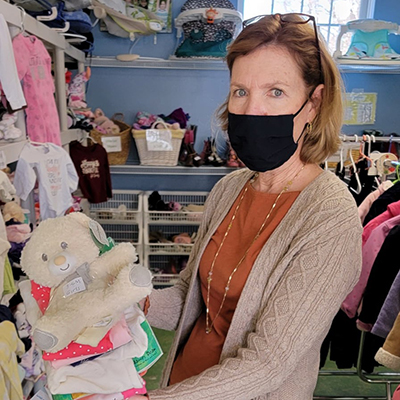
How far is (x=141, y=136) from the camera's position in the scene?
3.06 m

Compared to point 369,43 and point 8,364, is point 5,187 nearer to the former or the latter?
point 8,364

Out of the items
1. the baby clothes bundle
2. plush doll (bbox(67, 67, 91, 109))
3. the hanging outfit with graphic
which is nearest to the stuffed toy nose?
the baby clothes bundle

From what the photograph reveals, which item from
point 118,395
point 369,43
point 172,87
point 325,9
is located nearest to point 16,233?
point 118,395

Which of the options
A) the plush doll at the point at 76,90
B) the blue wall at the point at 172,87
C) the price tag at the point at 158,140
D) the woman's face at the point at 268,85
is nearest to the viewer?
the woman's face at the point at 268,85

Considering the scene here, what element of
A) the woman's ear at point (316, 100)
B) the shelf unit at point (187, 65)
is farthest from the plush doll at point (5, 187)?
the shelf unit at point (187, 65)

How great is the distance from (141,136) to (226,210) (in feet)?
6.82

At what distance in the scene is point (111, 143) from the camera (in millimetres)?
3076

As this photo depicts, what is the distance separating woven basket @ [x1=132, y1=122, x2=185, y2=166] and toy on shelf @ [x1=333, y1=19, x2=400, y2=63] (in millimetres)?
1303

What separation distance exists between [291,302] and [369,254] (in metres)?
0.94

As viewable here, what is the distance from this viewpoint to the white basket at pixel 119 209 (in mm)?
3137

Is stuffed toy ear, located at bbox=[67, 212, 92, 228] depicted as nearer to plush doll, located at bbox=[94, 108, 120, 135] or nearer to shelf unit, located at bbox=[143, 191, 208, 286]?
shelf unit, located at bbox=[143, 191, 208, 286]

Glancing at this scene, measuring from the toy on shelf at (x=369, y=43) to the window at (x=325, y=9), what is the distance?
17.7 inches

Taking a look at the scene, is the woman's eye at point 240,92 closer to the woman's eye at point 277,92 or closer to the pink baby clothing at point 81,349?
the woman's eye at point 277,92

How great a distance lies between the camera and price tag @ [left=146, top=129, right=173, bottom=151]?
301 cm
